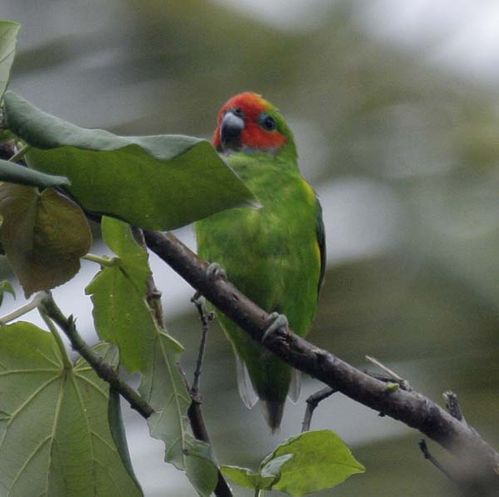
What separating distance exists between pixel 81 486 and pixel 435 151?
315 centimetres

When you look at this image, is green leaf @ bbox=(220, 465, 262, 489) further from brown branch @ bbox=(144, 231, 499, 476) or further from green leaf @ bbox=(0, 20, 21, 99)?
green leaf @ bbox=(0, 20, 21, 99)

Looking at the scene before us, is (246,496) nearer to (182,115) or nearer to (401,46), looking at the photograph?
(182,115)

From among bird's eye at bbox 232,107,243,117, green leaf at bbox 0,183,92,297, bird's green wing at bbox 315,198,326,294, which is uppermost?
green leaf at bbox 0,183,92,297

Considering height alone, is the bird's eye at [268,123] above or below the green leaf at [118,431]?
below

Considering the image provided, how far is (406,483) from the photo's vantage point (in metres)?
3.23

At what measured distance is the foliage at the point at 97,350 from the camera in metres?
0.91

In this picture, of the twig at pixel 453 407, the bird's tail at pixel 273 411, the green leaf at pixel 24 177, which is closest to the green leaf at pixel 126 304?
the green leaf at pixel 24 177

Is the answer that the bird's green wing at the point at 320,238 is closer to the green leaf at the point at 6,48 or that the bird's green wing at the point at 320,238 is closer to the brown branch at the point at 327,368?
the brown branch at the point at 327,368

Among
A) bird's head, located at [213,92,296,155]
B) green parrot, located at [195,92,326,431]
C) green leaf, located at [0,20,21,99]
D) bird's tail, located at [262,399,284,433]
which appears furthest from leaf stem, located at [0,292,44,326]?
bird's head, located at [213,92,296,155]

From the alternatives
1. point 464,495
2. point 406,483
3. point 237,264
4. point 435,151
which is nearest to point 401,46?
point 435,151

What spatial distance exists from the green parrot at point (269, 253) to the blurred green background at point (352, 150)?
0.70 m

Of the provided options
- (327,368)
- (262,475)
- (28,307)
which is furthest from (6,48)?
(327,368)

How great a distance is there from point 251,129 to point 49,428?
179 centimetres

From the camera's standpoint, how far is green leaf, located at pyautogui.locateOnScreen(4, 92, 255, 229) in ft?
2.77
